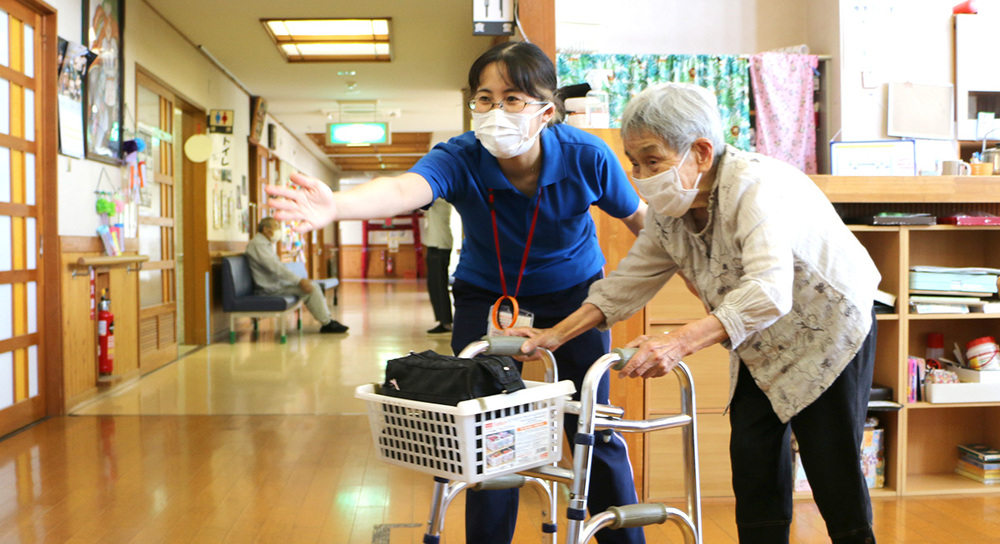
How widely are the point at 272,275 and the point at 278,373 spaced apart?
9.18 feet

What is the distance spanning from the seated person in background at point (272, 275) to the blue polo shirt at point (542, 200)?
6.99m

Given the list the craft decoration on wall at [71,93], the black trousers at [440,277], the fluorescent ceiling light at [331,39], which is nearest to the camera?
the craft decoration on wall at [71,93]

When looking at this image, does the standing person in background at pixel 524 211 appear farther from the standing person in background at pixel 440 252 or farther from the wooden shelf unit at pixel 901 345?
the standing person in background at pixel 440 252

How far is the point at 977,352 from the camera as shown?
3.28m

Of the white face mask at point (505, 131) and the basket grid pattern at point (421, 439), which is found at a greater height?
the white face mask at point (505, 131)

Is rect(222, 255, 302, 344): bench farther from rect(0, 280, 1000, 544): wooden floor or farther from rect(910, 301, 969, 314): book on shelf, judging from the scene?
rect(910, 301, 969, 314): book on shelf

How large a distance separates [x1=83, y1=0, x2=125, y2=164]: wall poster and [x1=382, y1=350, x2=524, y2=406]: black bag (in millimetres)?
4589

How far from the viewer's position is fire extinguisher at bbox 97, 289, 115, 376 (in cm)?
527

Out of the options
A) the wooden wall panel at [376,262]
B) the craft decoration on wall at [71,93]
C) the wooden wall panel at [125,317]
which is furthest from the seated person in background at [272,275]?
the wooden wall panel at [376,262]

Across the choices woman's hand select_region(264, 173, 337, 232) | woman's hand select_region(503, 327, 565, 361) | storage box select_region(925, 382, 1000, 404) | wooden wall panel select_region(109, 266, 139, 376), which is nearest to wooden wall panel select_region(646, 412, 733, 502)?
storage box select_region(925, 382, 1000, 404)

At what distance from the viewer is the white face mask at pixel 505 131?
5.86 ft

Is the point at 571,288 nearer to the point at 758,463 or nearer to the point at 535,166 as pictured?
the point at 535,166

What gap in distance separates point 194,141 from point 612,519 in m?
6.91

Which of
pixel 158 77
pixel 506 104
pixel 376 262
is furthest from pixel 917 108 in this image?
pixel 376 262
